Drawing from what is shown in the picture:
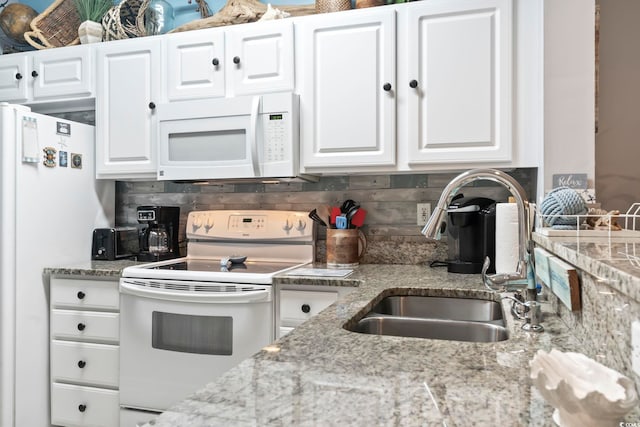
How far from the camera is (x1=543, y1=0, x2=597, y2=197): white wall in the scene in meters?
1.93

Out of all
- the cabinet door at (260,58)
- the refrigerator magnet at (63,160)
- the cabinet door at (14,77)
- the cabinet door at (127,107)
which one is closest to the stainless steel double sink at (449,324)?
the cabinet door at (260,58)

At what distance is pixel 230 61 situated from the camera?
247cm

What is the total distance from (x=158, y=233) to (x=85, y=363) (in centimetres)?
76

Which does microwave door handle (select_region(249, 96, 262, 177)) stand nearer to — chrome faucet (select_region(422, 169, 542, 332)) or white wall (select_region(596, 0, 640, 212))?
chrome faucet (select_region(422, 169, 542, 332))

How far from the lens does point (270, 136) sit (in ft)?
7.72

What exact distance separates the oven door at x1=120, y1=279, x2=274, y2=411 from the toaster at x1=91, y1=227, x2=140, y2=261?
1.73 feet

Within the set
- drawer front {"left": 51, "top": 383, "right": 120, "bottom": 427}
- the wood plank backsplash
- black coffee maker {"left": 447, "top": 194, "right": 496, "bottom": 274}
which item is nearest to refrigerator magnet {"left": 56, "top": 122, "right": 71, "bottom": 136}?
the wood plank backsplash

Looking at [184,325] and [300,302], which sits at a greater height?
[300,302]

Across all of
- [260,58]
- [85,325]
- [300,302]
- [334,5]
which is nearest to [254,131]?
[260,58]

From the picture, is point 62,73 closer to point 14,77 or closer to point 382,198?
point 14,77

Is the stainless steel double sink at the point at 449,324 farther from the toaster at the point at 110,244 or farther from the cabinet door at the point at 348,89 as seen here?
the toaster at the point at 110,244

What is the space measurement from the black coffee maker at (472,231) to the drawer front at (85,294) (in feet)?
5.34

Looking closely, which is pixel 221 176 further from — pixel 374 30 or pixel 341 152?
pixel 374 30

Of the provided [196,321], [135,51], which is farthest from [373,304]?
[135,51]
